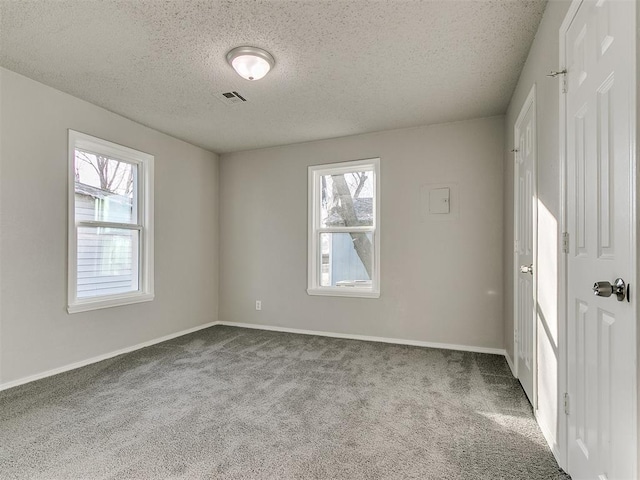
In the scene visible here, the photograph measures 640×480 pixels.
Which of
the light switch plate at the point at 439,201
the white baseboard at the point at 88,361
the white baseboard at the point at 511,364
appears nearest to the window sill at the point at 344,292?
the light switch plate at the point at 439,201

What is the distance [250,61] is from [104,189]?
221 centimetres

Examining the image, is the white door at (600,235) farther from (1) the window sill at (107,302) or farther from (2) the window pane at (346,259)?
(1) the window sill at (107,302)

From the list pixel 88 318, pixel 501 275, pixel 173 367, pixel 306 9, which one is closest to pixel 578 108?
pixel 306 9

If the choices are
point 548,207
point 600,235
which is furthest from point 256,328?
point 600,235

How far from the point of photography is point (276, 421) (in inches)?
86.3

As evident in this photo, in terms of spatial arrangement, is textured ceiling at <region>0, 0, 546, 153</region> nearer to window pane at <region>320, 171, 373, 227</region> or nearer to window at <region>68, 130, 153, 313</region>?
window at <region>68, 130, 153, 313</region>

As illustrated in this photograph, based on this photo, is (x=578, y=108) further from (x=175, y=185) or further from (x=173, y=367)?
(x=175, y=185)

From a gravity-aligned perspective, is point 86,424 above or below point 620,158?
below

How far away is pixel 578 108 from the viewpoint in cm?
148

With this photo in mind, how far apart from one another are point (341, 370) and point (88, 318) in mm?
2482

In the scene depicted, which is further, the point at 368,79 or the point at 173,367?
the point at 173,367

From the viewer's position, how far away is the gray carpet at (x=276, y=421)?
5.70ft

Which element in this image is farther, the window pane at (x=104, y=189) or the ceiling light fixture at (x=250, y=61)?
the window pane at (x=104, y=189)

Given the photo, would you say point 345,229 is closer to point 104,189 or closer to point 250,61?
point 250,61
